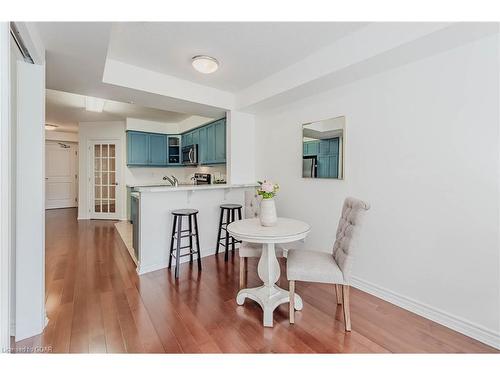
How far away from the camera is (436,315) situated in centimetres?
197

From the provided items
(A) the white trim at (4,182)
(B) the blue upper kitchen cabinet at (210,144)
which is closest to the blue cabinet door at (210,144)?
(B) the blue upper kitchen cabinet at (210,144)

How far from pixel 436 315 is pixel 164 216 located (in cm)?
290

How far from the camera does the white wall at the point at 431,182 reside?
173cm

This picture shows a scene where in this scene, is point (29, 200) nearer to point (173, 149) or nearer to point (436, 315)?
point (436, 315)

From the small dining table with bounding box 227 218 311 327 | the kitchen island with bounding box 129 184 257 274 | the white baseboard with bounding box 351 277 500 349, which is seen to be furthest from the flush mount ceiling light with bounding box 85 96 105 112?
the white baseboard with bounding box 351 277 500 349

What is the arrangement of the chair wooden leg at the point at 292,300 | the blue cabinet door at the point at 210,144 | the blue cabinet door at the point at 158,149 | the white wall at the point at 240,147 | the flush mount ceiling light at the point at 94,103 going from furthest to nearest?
the blue cabinet door at the point at 158,149
the blue cabinet door at the point at 210,144
the flush mount ceiling light at the point at 94,103
the white wall at the point at 240,147
the chair wooden leg at the point at 292,300

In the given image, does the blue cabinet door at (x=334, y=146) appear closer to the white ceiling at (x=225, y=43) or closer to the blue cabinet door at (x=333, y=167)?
the blue cabinet door at (x=333, y=167)

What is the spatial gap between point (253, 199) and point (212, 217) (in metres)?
0.81

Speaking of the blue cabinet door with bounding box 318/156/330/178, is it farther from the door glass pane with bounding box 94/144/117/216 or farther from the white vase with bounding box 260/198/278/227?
the door glass pane with bounding box 94/144/117/216

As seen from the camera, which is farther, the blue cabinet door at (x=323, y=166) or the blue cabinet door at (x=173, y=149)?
the blue cabinet door at (x=173, y=149)

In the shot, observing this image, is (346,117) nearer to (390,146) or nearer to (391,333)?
(390,146)

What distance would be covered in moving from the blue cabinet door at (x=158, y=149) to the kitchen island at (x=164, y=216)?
2.94 meters

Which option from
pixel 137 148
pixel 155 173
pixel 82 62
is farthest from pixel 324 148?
pixel 155 173

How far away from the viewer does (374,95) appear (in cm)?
236
